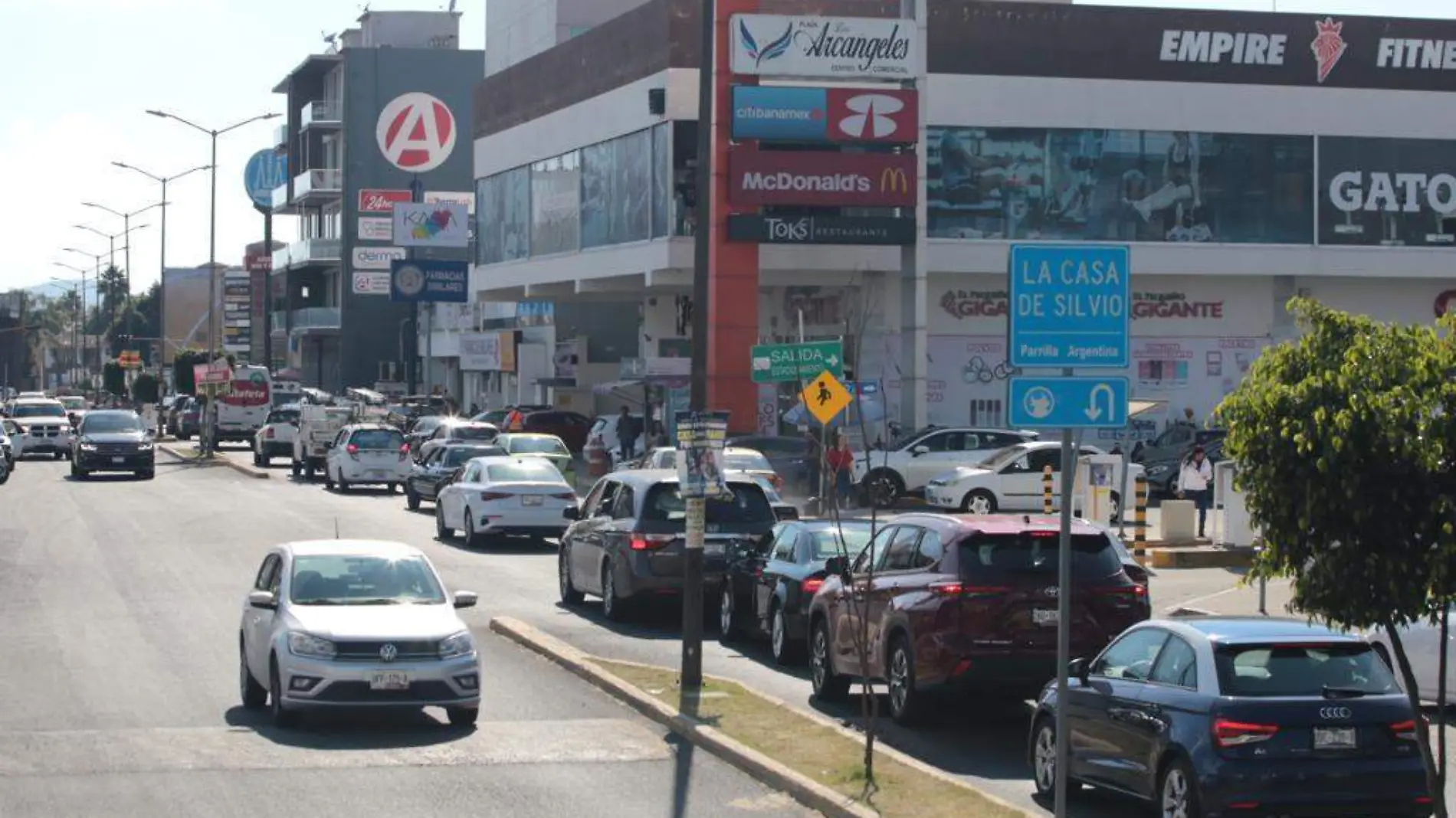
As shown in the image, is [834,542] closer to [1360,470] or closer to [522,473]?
[1360,470]

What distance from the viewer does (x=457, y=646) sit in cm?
1553

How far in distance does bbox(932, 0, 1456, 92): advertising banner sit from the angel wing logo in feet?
21.9

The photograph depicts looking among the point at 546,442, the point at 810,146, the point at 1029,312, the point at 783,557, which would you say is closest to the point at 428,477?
the point at 546,442

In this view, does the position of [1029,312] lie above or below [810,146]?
below

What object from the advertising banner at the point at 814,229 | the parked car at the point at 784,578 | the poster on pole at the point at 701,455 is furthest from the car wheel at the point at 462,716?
the advertising banner at the point at 814,229

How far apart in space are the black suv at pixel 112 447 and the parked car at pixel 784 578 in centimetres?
3461

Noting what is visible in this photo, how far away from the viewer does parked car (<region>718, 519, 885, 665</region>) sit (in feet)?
62.8

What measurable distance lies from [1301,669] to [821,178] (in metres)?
38.8

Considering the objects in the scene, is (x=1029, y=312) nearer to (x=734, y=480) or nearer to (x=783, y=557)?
(x=783, y=557)

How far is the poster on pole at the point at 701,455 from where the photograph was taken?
17.1 metres

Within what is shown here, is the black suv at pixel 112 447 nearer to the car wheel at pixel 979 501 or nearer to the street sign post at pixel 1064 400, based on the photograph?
the car wheel at pixel 979 501

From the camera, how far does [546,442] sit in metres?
46.5

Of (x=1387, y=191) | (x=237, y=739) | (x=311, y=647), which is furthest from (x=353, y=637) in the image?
(x=1387, y=191)

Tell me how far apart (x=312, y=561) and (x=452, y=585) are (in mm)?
10563
